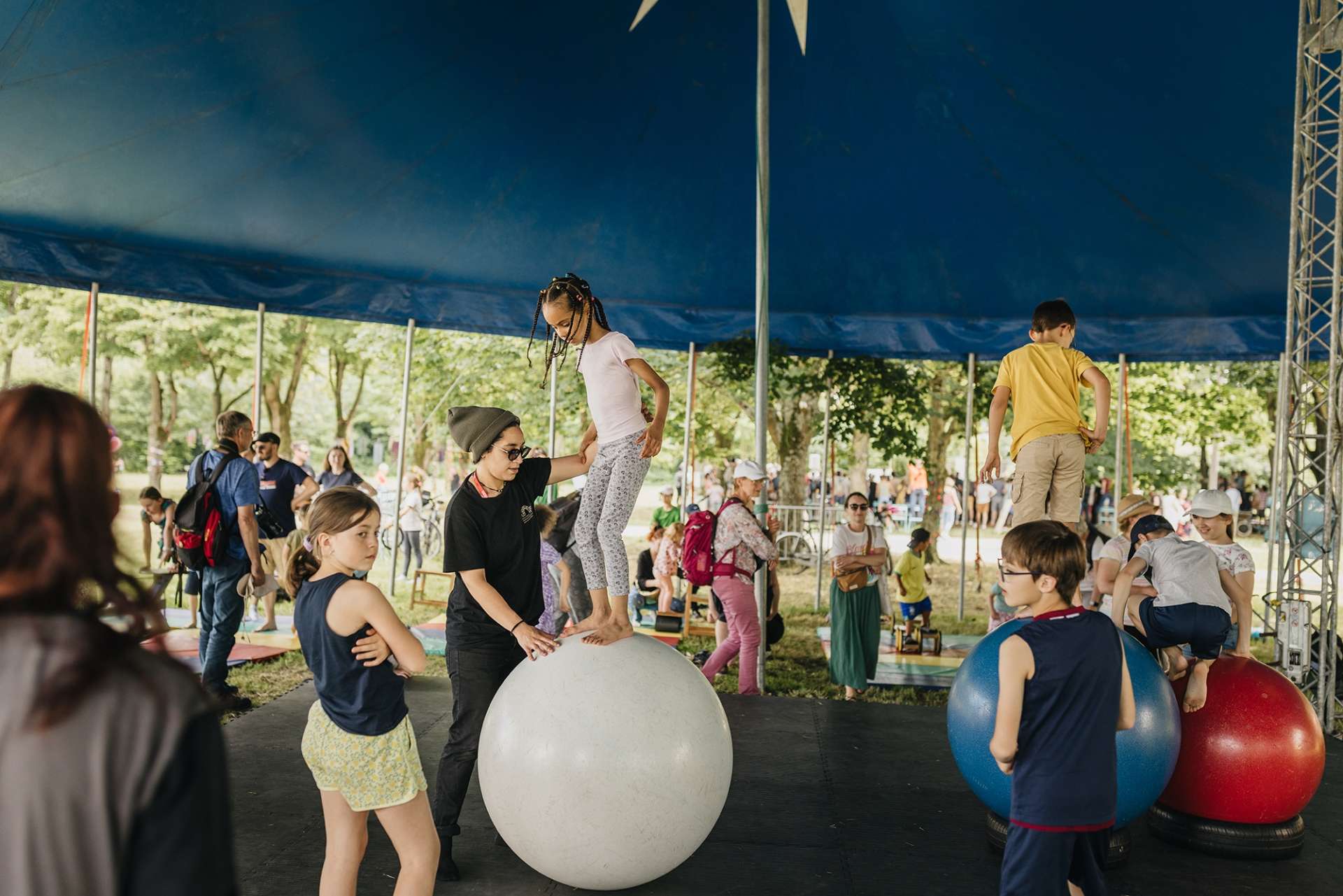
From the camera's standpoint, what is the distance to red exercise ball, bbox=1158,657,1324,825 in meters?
4.73

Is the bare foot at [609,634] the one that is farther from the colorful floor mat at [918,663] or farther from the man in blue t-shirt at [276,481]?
the colorful floor mat at [918,663]

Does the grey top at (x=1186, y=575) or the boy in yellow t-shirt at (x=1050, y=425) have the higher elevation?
the boy in yellow t-shirt at (x=1050, y=425)

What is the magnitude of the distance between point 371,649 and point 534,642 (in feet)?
3.01

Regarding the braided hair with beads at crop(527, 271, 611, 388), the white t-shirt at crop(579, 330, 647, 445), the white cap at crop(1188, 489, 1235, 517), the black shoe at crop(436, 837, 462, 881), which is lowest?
the black shoe at crop(436, 837, 462, 881)

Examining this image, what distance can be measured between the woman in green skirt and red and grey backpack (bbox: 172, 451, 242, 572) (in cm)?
512

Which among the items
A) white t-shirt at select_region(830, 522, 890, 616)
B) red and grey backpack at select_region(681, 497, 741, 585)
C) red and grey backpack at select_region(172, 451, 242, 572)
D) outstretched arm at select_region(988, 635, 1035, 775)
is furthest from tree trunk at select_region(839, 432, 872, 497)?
outstretched arm at select_region(988, 635, 1035, 775)

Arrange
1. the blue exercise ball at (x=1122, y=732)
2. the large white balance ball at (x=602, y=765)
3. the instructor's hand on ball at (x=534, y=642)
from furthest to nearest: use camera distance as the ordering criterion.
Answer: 1. the blue exercise ball at (x=1122, y=732)
2. the instructor's hand on ball at (x=534, y=642)
3. the large white balance ball at (x=602, y=765)

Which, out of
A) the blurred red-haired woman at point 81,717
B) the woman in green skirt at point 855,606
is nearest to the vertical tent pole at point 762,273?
the woman in green skirt at point 855,606

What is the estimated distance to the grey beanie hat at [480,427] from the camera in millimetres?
4203

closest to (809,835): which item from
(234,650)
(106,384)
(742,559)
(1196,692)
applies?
(1196,692)

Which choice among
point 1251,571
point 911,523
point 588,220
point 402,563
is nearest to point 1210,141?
point 1251,571

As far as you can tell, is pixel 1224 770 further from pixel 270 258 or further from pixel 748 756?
pixel 270 258

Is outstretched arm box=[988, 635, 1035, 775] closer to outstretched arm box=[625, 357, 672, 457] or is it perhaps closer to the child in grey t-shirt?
outstretched arm box=[625, 357, 672, 457]

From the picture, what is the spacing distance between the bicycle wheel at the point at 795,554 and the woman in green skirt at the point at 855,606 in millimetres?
8945
